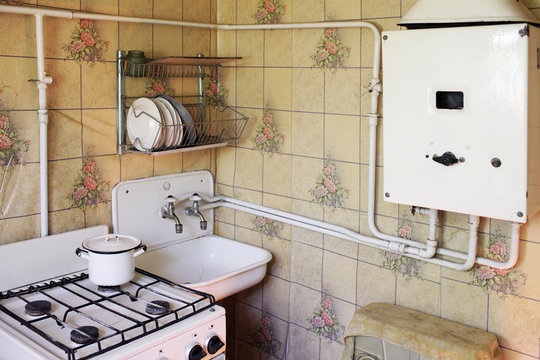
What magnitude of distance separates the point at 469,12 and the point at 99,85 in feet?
4.24

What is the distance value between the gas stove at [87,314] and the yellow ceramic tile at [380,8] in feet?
3.60

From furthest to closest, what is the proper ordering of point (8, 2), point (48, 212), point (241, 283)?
point (241, 283) → point (48, 212) → point (8, 2)

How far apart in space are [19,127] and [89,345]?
0.80 m

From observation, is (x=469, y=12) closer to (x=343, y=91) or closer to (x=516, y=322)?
(x=343, y=91)

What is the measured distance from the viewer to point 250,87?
2422mm

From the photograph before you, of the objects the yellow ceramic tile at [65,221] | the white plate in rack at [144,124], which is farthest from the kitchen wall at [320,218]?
the yellow ceramic tile at [65,221]

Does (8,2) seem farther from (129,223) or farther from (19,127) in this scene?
(129,223)

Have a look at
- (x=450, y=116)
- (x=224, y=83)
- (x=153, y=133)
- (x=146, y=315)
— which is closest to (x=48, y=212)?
(x=153, y=133)

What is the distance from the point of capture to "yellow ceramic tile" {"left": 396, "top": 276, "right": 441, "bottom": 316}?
6.35ft

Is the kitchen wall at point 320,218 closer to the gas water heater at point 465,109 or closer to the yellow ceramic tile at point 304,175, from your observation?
the yellow ceramic tile at point 304,175

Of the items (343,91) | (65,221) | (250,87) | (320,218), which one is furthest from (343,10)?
(65,221)

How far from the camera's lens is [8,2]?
184 cm

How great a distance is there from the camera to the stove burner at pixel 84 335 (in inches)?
60.3

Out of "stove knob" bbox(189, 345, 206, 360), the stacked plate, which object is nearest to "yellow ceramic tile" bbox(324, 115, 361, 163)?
the stacked plate
